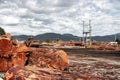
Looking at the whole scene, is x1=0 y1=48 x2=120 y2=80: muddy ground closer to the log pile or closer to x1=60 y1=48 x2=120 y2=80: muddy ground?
x1=60 y1=48 x2=120 y2=80: muddy ground

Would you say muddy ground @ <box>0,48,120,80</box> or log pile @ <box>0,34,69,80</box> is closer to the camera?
muddy ground @ <box>0,48,120,80</box>

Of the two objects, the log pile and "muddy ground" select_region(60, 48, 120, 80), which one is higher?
the log pile

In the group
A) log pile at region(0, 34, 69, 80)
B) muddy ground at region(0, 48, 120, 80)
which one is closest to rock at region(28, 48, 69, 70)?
log pile at region(0, 34, 69, 80)

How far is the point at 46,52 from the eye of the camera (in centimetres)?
1500

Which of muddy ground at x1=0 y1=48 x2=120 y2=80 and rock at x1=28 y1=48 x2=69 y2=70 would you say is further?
rock at x1=28 y1=48 x2=69 y2=70

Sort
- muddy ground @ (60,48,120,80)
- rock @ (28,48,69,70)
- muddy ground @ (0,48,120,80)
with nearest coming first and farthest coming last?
muddy ground @ (0,48,120,80), muddy ground @ (60,48,120,80), rock @ (28,48,69,70)

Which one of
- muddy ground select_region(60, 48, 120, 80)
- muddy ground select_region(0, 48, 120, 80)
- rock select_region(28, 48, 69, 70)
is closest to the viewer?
muddy ground select_region(0, 48, 120, 80)

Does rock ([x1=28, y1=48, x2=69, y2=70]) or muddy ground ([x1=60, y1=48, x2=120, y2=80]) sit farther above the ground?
rock ([x1=28, y1=48, x2=69, y2=70])

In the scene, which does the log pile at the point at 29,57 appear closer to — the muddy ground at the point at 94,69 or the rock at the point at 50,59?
the rock at the point at 50,59

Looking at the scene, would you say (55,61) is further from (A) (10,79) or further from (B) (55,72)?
(A) (10,79)

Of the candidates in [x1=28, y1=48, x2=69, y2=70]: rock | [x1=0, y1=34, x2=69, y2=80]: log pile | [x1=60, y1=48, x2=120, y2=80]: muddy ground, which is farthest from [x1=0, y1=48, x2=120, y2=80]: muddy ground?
[x1=0, y1=34, x2=69, y2=80]: log pile

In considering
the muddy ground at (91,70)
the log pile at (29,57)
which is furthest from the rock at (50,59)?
the muddy ground at (91,70)

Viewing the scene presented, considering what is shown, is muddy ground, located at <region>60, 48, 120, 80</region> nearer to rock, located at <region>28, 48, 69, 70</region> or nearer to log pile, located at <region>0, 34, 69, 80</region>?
rock, located at <region>28, 48, 69, 70</region>

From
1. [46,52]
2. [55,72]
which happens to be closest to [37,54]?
[46,52]
